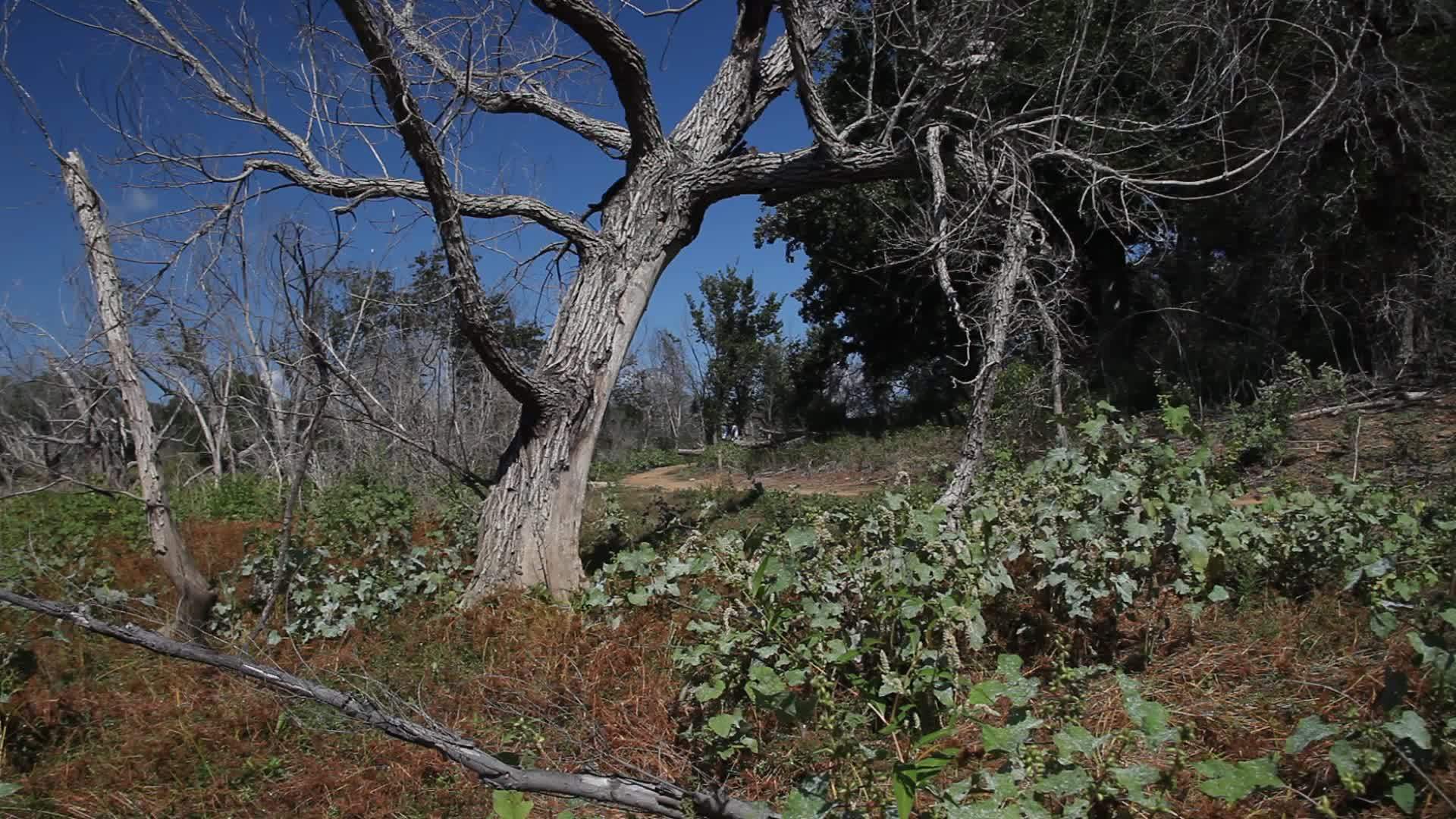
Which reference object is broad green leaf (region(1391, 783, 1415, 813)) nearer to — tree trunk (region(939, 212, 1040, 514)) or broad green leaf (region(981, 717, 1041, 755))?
broad green leaf (region(981, 717, 1041, 755))

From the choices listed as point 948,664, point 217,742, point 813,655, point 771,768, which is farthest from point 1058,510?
point 217,742

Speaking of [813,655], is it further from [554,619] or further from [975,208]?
[975,208]

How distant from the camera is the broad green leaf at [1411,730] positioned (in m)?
2.00

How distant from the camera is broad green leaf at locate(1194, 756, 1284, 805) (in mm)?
1895

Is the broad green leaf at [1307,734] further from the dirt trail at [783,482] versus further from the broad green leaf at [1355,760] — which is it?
the dirt trail at [783,482]

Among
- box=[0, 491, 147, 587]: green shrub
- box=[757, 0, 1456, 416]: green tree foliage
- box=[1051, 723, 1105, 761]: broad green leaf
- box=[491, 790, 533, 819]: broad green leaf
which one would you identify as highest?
box=[757, 0, 1456, 416]: green tree foliage

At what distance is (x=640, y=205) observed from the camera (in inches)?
203

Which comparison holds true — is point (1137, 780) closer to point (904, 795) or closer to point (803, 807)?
point (904, 795)

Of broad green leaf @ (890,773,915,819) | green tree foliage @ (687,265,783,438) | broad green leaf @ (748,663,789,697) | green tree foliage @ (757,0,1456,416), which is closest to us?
broad green leaf @ (890,773,915,819)

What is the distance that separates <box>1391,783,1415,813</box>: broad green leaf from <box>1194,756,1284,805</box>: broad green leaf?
0.28 meters

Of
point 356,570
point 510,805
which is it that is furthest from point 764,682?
point 356,570

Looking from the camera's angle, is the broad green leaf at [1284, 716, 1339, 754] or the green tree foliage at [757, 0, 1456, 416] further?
the green tree foliage at [757, 0, 1456, 416]

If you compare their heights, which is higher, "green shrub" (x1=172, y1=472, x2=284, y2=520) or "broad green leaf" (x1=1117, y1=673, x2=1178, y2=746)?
"green shrub" (x1=172, y1=472, x2=284, y2=520)

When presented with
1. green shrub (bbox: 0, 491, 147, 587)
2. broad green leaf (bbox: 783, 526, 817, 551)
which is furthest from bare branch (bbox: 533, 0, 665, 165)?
green shrub (bbox: 0, 491, 147, 587)
